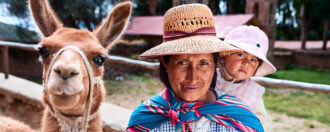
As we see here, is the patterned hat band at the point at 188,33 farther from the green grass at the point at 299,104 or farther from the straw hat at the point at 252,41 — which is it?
the green grass at the point at 299,104

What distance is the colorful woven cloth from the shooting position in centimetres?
142

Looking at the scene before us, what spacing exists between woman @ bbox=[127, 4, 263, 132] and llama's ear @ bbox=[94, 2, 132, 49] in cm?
46

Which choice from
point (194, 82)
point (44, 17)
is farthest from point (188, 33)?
point (44, 17)

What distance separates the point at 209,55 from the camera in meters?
1.50

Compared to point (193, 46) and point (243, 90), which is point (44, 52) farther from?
point (243, 90)

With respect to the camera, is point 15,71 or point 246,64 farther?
point 15,71

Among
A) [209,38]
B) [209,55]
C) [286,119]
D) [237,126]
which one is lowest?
[286,119]

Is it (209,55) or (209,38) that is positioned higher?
(209,38)

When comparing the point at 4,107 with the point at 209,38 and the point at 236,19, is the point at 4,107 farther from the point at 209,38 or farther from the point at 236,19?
the point at 236,19

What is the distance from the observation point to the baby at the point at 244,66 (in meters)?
2.05

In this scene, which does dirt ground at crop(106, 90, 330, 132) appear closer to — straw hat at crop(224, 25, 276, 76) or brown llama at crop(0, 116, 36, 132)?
straw hat at crop(224, 25, 276, 76)

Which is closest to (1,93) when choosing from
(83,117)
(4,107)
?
(4,107)

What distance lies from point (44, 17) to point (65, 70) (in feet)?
2.65

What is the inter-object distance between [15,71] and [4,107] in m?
5.10
